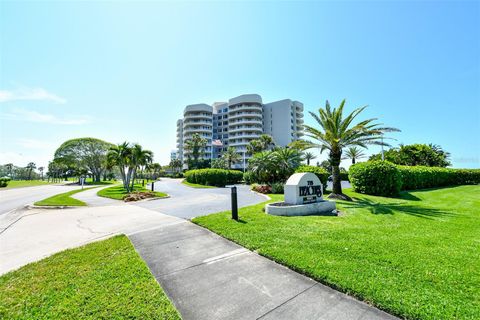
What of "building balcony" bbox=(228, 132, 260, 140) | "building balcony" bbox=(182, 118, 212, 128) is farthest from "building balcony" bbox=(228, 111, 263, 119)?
"building balcony" bbox=(182, 118, 212, 128)

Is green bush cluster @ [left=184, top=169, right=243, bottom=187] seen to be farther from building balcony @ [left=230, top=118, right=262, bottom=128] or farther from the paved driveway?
building balcony @ [left=230, top=118, right=262, bottom=128]

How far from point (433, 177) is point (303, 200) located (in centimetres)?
2220

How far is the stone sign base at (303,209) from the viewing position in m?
9.12

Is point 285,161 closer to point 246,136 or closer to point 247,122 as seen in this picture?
point 246,136

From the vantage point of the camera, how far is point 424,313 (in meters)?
2.80

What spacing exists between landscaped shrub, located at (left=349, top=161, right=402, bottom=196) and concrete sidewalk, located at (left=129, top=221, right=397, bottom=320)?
15.1 meters

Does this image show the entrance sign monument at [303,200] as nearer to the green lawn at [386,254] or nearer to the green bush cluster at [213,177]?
the green lawn at [386,254]

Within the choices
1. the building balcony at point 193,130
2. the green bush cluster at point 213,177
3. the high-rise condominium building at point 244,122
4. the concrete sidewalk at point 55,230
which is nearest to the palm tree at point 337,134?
the concrete sidewalk at point 55,230

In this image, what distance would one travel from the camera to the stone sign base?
9.12 m

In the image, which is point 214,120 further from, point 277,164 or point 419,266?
point 419,266

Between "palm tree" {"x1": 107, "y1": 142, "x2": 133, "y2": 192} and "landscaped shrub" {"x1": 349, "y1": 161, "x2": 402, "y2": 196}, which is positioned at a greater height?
"palm tree" {"x1": 107, "y1": 142, "x2": 133, "y2": 192}

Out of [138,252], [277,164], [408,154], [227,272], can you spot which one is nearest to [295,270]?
[227,272]

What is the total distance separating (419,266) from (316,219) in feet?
13.6

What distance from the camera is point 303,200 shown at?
10.0 metres
